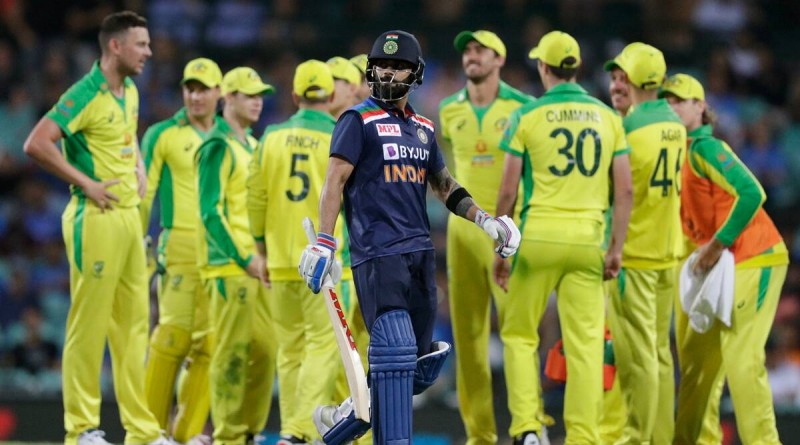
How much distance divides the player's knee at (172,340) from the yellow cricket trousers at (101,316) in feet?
3.23

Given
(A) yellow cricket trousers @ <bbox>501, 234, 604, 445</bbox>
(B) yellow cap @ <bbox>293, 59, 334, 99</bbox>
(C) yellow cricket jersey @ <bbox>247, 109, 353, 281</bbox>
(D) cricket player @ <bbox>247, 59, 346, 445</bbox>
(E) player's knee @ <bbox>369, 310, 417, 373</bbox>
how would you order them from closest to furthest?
(E) player's knee @ <bbox>369, 310, 417, 373</bbox> < (A) yellow cricket trousers @ <bbox>501, 234, 604, 445</bbox> < (D) cricket player @ <bbox>247, 59, 346, 445</bbox> < (C) yellow cricket jersey @ <bbox>247, 109, 353, 281</bbox> < (B) yellow cap @ <bbox>293, 59, 334, 99</bbox>

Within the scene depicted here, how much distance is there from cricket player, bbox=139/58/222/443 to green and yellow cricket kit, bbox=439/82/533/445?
79.0 inches

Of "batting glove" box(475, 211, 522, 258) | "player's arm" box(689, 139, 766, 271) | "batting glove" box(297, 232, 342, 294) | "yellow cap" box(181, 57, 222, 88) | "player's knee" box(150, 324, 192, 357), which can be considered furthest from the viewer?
"yellow cap" box(181, 57, 222, 88)

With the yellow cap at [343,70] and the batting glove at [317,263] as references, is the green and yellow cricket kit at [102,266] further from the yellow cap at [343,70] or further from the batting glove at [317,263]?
the batting glove at [317,263]

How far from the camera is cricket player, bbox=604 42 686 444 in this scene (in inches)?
363

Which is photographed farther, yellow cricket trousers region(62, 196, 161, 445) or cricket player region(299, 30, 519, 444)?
yellow cricket trousers region(62, 196, 161, 445)

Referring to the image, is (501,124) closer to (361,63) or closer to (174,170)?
(361,63)

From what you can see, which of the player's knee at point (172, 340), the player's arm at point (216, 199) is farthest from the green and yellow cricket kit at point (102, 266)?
the player's knee at point (172, 340)

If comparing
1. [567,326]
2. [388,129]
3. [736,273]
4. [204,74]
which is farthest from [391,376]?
[204,74]

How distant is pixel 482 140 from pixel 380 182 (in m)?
2.51

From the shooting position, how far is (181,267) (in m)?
10.4

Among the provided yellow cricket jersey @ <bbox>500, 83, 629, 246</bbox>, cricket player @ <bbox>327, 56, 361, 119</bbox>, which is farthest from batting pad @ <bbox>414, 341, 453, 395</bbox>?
cricket player @ <bbox>327, 56, 361, 119</bbox>

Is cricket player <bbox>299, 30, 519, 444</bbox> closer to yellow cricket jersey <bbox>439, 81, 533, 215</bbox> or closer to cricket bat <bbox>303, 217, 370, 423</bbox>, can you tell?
cricket bat <bbox>303, 217, 370, 423</bbox>

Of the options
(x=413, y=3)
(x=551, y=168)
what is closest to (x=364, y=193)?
(x=551, y=168)
